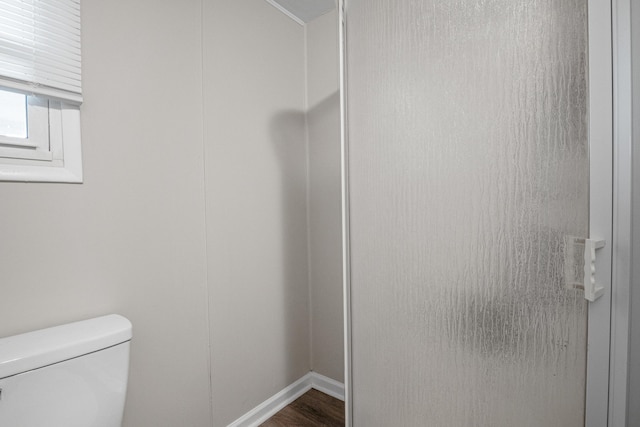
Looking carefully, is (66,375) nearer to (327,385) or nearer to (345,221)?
(345,221)

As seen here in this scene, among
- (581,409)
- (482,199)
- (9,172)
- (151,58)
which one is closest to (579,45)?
(482,199)

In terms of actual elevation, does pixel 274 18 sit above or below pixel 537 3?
above

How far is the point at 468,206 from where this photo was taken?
694mm

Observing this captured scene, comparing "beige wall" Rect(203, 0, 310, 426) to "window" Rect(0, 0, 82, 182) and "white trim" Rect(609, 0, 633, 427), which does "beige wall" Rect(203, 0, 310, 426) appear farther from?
"white trim" Rect(609, 0, 633, 427)

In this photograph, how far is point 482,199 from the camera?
67cm

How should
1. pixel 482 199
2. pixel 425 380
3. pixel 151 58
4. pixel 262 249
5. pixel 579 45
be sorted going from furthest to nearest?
pixel 262 249
pixel 151 58
pixel 425 380
pixel 482 199
pixel 579 45

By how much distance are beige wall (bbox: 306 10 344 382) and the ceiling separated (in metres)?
0.04

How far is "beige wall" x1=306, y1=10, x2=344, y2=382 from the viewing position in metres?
1.65

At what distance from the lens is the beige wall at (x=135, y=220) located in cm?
84

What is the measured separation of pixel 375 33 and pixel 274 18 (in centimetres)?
98

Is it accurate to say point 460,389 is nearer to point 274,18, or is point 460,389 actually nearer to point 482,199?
point 482,199

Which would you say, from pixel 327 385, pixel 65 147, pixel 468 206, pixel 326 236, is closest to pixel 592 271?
pixel 468 206

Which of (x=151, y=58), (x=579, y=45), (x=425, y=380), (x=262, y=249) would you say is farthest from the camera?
(x=262, y=249)

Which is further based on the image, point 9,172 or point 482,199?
point 9,172
